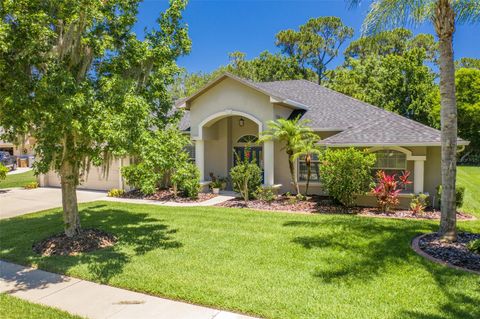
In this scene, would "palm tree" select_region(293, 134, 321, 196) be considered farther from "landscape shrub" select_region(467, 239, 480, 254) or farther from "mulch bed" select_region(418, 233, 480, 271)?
"landscape shrub" select_region(467, 239, 480, 254)

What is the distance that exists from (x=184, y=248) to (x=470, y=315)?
234 inches

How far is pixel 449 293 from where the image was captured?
5777mm

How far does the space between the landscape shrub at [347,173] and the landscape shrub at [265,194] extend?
280 cm

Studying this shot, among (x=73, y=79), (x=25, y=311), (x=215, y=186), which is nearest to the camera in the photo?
(x=25, y=311)

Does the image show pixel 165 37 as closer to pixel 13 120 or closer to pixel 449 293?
pixel 13 120

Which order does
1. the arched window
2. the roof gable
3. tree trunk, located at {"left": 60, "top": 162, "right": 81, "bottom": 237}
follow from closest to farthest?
tree trunk, located at {"left": 60, "top": 162, "right": 81, "bottom": 237}
the roof gable
the arched window

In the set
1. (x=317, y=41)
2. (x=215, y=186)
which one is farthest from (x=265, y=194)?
(x=317, y=41)

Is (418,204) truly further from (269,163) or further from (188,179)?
(188,179)

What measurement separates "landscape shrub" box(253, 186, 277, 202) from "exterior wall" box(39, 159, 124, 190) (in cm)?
858

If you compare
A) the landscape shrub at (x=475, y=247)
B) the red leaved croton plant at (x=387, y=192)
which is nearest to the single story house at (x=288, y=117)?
the red leaved croton plant at (x=387, y=192)

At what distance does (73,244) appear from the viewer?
875 cm

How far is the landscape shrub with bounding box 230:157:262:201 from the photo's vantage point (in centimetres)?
1521

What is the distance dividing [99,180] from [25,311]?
16.0m

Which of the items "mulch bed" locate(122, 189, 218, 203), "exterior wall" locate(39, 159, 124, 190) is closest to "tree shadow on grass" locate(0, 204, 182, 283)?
"mulch bed" locate(122, 189, 218, 203)
